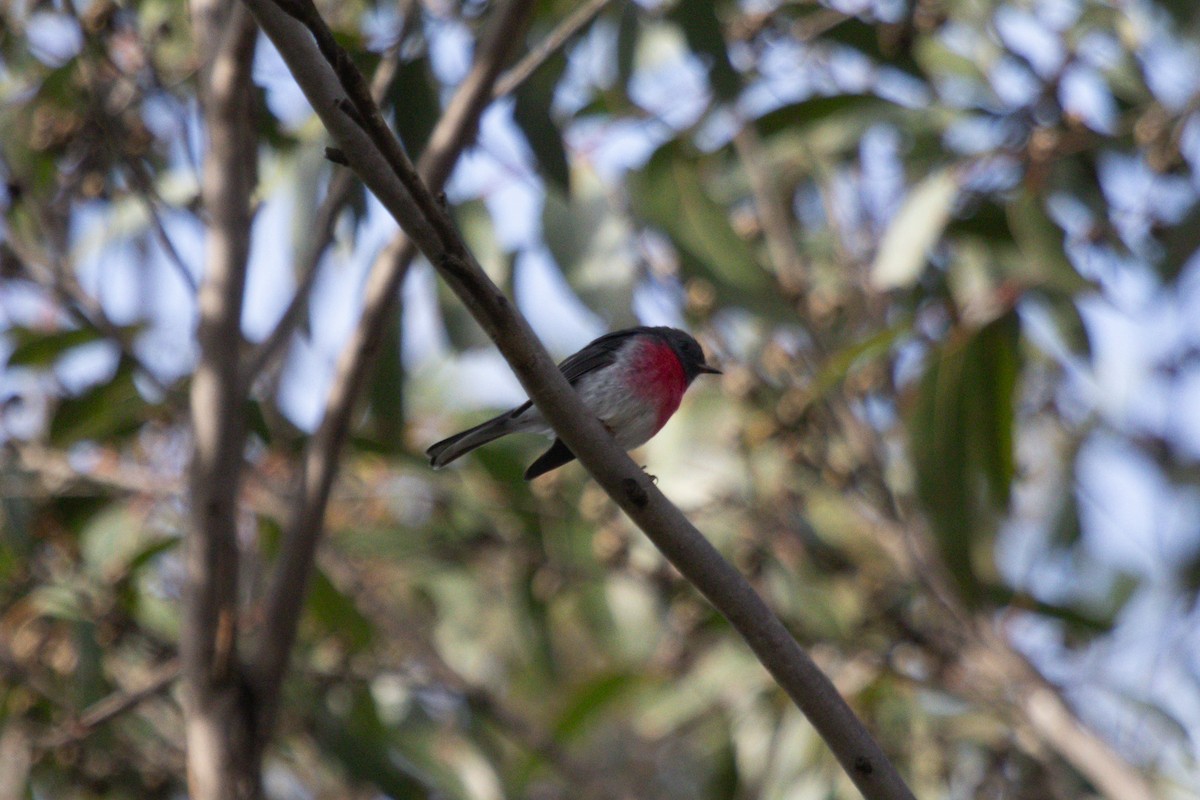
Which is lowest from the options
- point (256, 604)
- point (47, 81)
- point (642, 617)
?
point (642, 617)

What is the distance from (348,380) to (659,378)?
3.01 feet

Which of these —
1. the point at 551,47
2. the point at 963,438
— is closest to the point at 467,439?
the point at 551,47

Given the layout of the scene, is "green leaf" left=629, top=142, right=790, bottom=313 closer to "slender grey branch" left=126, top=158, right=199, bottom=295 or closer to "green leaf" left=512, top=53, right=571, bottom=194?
"green leaf" left=512, top=53, right=571, bottom=194

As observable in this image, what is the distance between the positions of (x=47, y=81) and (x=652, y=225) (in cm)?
195

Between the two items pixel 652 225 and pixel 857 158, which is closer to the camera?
pixel 652 225

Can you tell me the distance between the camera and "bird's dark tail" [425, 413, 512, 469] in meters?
3.40

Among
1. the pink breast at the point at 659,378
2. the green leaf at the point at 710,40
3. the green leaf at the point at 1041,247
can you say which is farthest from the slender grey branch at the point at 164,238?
the green leaf at the point at 1041,247

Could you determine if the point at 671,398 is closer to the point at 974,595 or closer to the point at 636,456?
the point at 974,595

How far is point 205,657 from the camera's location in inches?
117

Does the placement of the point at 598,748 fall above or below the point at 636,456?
below

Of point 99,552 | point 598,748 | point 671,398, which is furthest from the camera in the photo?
point 598,748

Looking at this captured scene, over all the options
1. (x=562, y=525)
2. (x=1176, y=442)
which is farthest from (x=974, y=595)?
(x=1176, y=442)

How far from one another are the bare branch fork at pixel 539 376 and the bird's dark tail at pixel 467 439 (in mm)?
1314

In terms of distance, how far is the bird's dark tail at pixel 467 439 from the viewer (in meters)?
3.40
